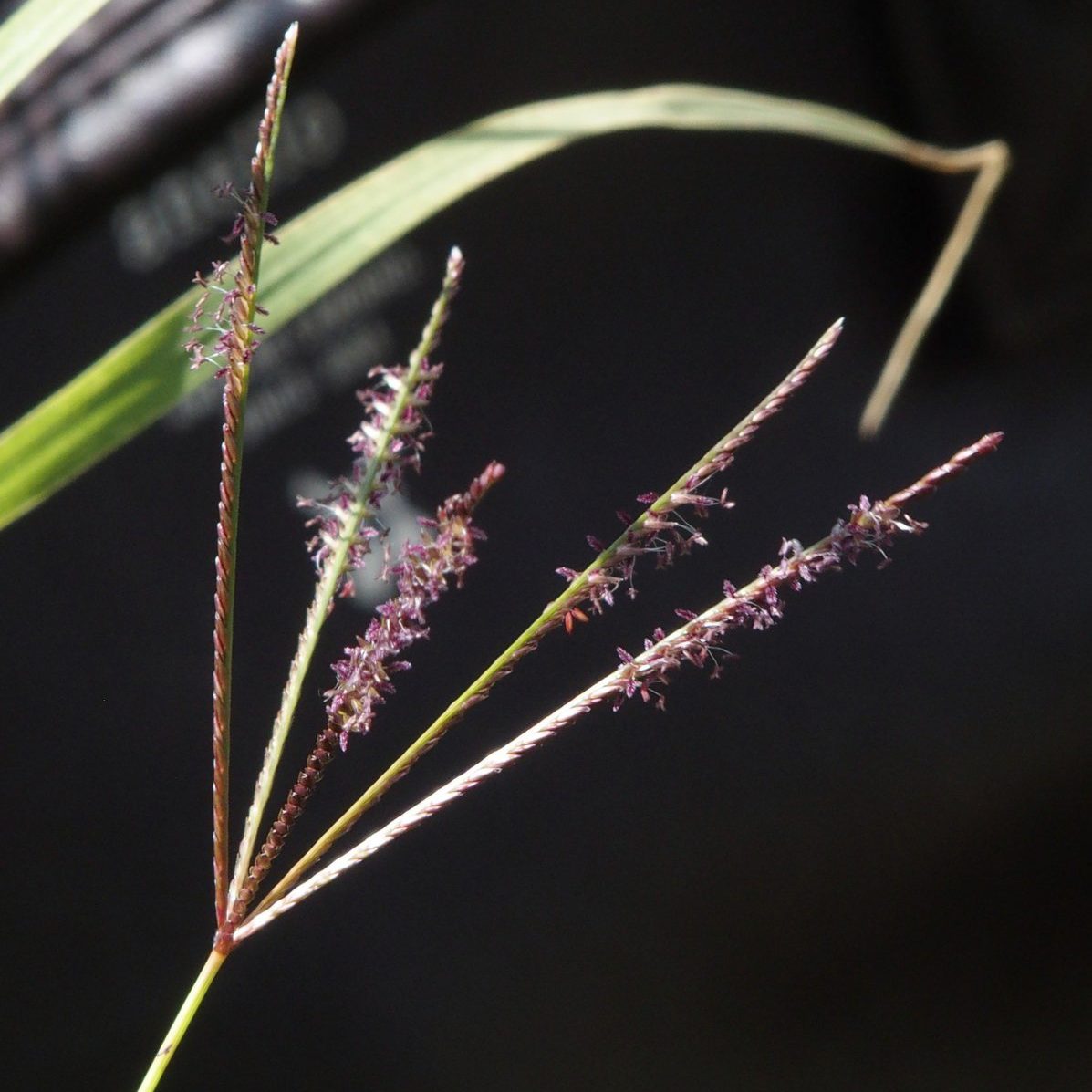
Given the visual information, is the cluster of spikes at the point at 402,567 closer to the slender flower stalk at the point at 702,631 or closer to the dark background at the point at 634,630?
the slender flower stalk at the point at 702,631

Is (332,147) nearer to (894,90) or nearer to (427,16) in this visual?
(427,16)

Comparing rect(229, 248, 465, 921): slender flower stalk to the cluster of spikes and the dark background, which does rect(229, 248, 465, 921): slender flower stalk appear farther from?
the dark background

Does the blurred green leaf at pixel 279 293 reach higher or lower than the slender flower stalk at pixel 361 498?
higher

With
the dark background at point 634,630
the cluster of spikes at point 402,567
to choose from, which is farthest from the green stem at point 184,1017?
the dark background at point 634,630

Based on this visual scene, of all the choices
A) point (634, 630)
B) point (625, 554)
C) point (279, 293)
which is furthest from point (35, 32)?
point (634, 630)

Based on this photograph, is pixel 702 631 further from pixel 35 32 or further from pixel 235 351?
pixel 35 32

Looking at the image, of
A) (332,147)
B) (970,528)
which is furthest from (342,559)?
(970,528)
